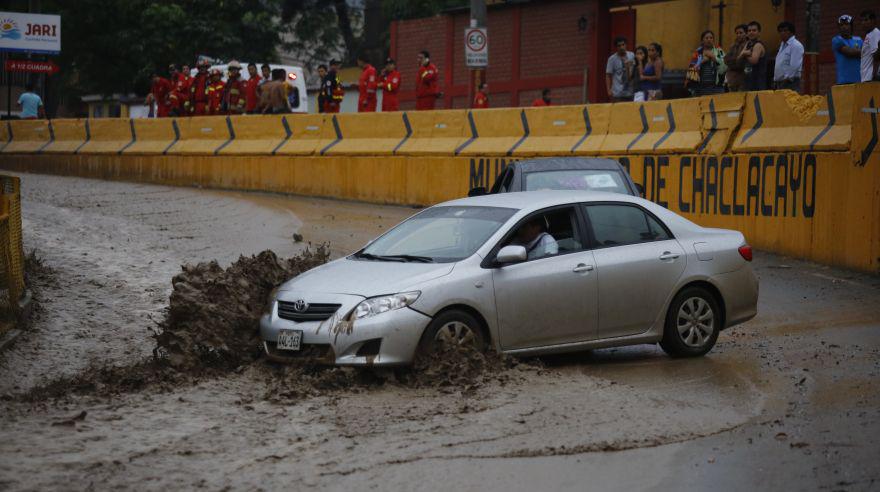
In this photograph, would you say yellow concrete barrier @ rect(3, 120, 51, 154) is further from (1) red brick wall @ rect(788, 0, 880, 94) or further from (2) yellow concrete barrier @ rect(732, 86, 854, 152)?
(2) yellow concrete barrier @ rect(732, 86, 854, 152)

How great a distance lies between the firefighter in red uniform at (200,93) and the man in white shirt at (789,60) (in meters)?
14.5

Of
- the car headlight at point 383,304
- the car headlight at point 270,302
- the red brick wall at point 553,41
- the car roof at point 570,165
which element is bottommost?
the car headlight at point 270,302

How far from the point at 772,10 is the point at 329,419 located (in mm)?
21524

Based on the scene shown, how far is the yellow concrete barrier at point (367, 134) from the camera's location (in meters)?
22.5

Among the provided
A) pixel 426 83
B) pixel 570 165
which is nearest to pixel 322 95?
pixel 426 83

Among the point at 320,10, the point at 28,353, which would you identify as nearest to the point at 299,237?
the point at 28,353

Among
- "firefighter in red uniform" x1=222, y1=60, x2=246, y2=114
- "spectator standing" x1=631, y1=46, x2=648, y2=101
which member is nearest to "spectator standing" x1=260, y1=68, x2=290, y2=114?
"firefighter in red uniform" x1=222, y1=60, x2=246, y2=114

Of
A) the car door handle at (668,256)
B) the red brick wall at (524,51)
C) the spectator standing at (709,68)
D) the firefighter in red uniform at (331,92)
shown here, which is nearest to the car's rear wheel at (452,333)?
the car door handle at (668,256)

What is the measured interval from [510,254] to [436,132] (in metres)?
13.0

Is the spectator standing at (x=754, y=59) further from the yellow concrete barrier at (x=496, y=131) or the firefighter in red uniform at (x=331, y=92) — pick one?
the firefighter in red uniform at (x=331, y=92)

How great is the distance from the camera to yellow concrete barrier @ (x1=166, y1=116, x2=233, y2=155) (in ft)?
85.0

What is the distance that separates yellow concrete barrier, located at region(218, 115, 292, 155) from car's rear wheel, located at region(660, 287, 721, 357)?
15.3 meters

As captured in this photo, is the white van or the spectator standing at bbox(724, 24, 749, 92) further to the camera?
the white van

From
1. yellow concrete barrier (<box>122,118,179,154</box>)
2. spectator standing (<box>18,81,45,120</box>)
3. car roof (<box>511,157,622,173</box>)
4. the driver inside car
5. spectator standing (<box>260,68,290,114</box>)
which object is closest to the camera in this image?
the driver inside car
